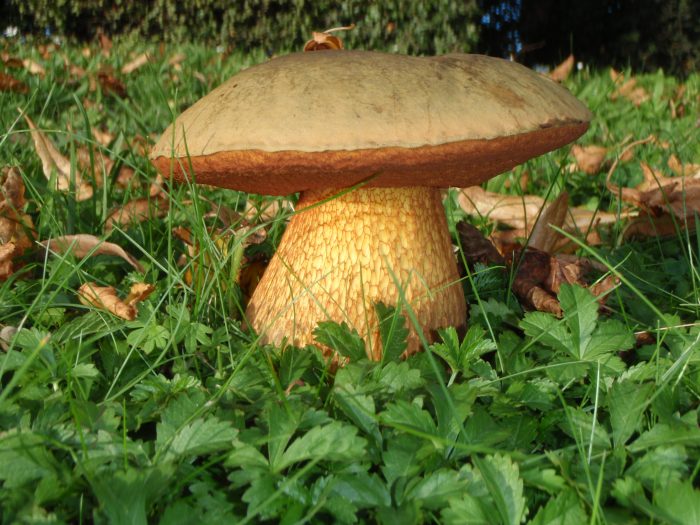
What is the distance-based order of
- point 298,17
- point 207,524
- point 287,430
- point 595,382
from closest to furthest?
point 207,524 < point 287,430 < point 595,382 < point 298,17

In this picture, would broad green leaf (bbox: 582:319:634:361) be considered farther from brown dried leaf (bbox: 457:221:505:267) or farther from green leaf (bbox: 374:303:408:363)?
brown dried leaf (bbox: 457:221:505:267)

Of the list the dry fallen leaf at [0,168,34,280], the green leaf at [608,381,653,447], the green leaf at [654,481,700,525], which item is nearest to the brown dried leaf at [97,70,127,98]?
the dry fallen leaf at [0,168,34,280]

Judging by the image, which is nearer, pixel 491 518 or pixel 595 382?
pixel 491 518

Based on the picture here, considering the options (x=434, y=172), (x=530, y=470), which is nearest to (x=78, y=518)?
(x=530, y=470)

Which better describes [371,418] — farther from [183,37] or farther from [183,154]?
[183,37]

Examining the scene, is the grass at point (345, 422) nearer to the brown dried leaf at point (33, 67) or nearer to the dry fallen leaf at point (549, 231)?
the dry fallen leaf at point (549, 231)

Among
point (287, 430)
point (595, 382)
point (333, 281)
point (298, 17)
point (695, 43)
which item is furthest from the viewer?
point (695, 43)

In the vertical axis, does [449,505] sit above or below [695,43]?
above

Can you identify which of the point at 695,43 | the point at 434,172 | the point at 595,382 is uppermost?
the point at 434,172
